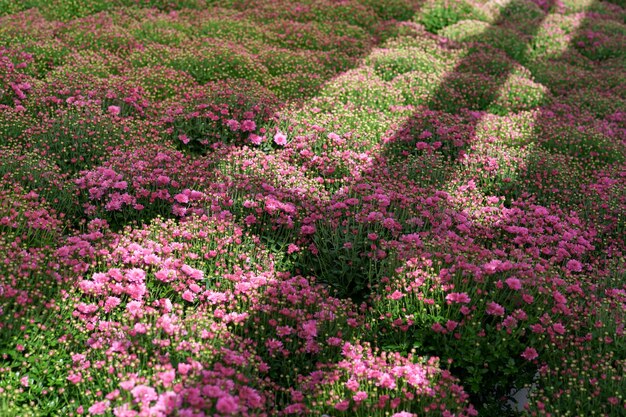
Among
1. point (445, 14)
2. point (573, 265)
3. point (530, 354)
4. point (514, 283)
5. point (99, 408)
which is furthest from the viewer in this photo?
point (445, 14)

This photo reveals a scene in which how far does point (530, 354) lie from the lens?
367 centimetres

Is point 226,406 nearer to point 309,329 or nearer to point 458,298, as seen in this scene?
point 309,329

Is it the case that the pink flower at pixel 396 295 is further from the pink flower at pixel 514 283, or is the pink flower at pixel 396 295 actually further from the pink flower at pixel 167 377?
the pink flower at pixel 167 377

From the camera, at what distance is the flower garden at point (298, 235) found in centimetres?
345

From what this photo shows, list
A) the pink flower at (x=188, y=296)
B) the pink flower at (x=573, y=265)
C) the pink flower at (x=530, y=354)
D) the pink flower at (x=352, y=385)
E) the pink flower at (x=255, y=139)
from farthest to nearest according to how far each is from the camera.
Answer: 1. the pink flower at (x=255, y=139)
2. the pink flower at (x=573, y=265)
3. the pink flower at (x=188, y=296)
4. the pink flower at (x=530, y=354)
5. the pink flower at (x=352, y=385)

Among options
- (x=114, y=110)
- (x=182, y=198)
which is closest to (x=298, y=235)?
(x=182, y=198)

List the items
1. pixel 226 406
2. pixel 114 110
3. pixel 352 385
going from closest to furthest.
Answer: pixel 226 406 < pixel 352 385 < pixel 114 110

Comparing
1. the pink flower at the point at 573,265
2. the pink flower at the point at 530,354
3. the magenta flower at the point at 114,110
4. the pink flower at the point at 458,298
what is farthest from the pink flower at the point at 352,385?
the magenta flower at the point at 114,110

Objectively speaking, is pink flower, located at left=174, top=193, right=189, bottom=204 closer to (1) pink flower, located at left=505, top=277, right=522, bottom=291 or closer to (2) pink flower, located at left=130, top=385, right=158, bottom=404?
(2) pink flower, located at left=130, top=385, right=158, bottom=404

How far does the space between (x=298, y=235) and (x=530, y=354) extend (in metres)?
1.94

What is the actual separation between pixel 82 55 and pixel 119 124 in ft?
7.84

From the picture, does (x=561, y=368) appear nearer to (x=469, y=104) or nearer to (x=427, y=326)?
(x=427, y=326)

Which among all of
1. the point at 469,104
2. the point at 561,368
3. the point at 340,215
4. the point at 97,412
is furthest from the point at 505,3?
the point at 97,412

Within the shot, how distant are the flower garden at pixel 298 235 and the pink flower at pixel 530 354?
75mm
